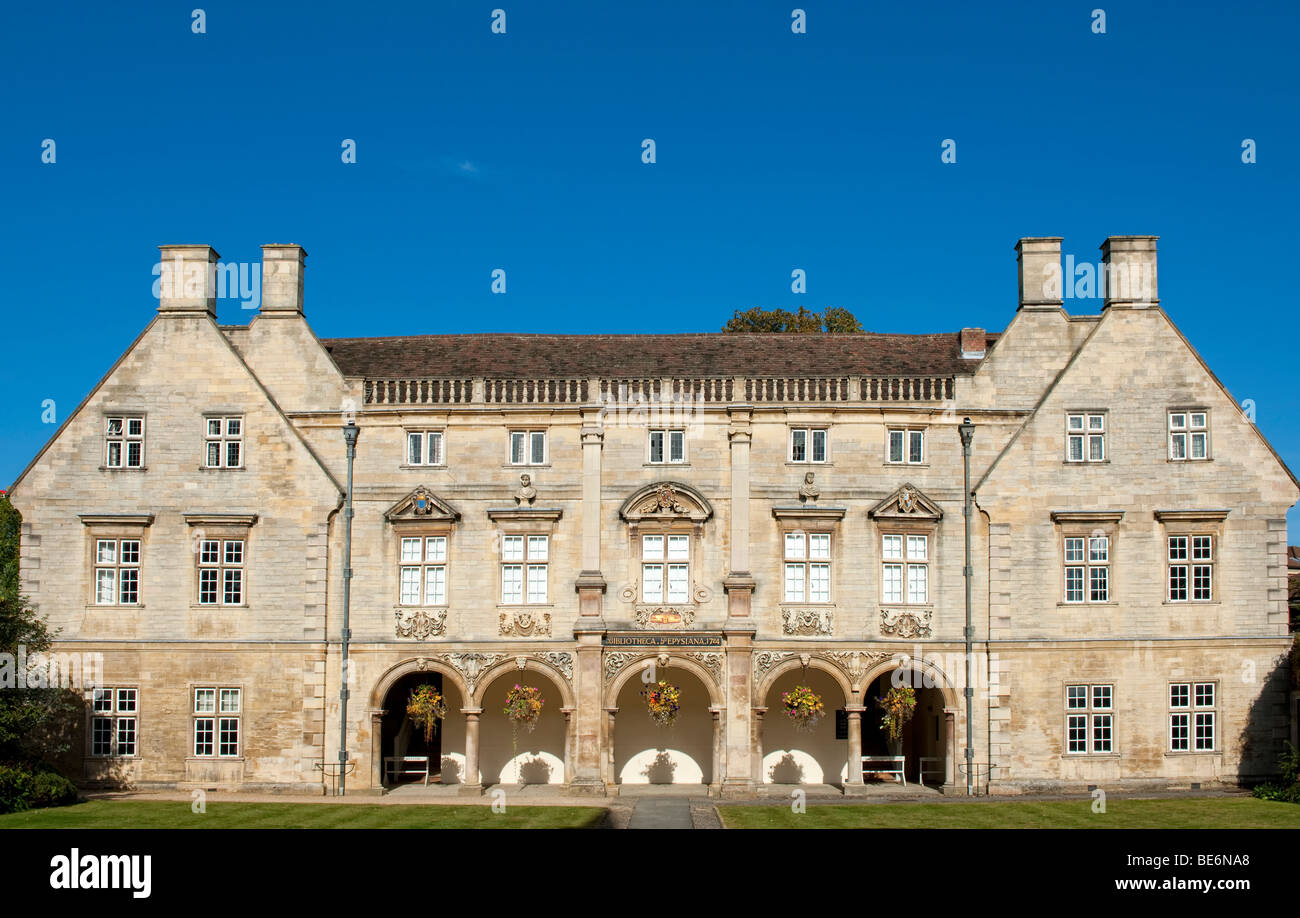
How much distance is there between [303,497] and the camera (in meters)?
32.2

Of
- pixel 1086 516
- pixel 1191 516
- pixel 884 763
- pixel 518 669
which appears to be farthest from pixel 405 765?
pixel 1191 516

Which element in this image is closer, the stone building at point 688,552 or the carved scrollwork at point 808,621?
the stone building at point 688,552

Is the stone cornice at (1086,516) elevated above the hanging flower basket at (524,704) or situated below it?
above

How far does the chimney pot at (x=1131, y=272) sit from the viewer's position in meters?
32.7

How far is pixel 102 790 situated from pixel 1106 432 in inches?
1064

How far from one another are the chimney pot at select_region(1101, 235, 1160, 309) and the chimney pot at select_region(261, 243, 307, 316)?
71.2ft

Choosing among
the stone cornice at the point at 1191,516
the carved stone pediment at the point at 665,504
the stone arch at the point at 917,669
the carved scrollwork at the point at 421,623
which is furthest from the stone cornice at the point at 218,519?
the stone cornice at the point at 1191,516

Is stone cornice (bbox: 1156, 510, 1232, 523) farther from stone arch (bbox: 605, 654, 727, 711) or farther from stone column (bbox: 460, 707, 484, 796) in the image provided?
stone column (bbox: 460, 707, 484, 796)

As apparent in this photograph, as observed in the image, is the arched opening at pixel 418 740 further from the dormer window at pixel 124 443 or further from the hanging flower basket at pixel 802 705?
the dormer window at pixel 124 443

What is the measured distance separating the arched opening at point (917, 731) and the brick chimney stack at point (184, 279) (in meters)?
20.5

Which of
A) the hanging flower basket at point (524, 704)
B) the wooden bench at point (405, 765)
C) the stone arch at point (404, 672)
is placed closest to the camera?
the hanging flower basket at point (524, 704)

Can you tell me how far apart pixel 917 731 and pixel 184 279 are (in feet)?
77.2

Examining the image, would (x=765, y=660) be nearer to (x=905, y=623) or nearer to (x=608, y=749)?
(x=905, y=623)
